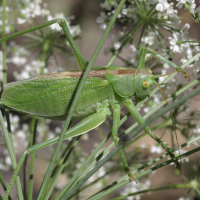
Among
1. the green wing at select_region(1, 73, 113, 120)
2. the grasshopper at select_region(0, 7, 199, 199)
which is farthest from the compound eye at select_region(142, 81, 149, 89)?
the green wing at select_region(1, 73, 113, 120)

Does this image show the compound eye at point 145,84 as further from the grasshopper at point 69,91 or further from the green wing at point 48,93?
the green wing at point 48,93

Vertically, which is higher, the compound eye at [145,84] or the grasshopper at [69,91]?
the grasshopper at [69,91]

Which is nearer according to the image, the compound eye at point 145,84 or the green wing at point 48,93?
the compound eye at point 145,84

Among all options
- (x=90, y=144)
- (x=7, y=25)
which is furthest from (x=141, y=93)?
(x=90, y=144)

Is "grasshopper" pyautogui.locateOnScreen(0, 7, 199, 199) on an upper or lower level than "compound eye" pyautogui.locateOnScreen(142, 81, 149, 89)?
upper

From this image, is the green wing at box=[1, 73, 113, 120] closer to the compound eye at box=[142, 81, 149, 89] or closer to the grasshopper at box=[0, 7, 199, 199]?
the grasshopper at box=[0, 7, 199, 199]

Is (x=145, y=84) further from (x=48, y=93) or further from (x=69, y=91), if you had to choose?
(x=48, y=93)

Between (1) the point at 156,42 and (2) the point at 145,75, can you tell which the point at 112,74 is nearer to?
(2) the point at 145,75

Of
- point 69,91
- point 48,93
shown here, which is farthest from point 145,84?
point 48,93

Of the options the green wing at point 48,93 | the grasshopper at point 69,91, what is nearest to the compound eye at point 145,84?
the grasshopper at point 69,91
